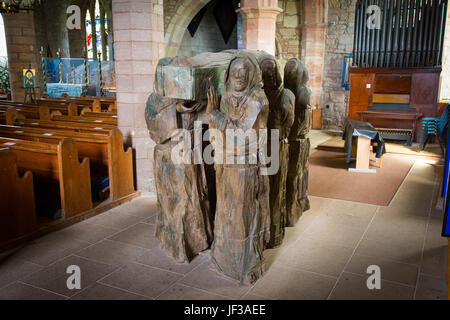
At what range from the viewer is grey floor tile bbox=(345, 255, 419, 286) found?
3.16 m

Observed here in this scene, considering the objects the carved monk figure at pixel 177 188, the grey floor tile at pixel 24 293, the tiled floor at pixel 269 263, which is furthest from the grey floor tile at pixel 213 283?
the grey floor tile at pixel 24 293

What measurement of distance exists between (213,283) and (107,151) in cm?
244

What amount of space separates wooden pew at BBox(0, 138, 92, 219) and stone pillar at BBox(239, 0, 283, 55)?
4351mm

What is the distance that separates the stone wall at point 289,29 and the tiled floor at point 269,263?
842cm

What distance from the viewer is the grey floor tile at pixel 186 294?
2878 millimetres

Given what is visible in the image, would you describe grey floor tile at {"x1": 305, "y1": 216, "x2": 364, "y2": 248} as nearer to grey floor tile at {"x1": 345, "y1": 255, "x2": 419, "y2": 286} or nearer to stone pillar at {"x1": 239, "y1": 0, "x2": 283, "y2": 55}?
grey floor tile at {"x1": 345, "y1": 255, "x2": 419, "y2": 286}

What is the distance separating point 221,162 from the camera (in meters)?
3.09

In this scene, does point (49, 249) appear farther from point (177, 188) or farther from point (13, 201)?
point (177, 188)

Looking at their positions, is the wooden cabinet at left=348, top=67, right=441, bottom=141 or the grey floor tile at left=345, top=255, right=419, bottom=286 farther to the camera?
the wooden cabinet at left=348, top=67, right=441, bottom=141

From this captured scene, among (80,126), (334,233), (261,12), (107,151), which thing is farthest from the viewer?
(261,12)

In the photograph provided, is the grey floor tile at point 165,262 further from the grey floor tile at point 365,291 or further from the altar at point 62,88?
the altar at point 62,88

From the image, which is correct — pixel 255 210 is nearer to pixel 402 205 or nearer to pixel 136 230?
pixel 136 230

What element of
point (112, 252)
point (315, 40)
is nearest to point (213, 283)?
point (112, 252)

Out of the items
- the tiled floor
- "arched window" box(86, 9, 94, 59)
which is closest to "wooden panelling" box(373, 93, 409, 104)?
the tiled floor
